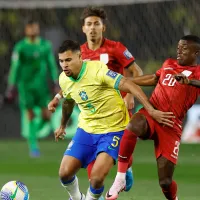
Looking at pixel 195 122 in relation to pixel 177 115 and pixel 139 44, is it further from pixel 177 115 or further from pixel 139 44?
pixel 177 115

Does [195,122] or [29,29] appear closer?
[29,29]

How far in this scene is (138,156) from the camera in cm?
1580

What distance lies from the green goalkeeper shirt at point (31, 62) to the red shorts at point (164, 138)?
309 inches

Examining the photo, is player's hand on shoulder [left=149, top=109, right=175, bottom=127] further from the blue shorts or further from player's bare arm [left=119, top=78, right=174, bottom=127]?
the blue shorts

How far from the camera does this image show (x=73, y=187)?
8.84 meters

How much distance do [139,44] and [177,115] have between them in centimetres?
1110

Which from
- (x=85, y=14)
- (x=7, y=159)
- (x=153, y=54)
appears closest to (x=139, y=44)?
(x=153, y=54)

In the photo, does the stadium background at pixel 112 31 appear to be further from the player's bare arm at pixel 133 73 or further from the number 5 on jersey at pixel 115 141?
the number 5 on jersey at pixel 115 141

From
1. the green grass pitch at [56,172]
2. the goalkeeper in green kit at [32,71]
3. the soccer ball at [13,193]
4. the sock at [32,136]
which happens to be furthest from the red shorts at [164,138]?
the goalkeeper in green kit at [32,71]

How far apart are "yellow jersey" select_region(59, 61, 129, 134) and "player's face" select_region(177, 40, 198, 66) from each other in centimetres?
78

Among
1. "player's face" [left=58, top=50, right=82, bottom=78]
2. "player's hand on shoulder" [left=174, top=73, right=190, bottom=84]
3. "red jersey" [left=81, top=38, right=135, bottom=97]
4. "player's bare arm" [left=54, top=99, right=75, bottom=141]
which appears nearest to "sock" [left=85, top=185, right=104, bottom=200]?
"player's bare arm" [left=54, top=99, right=75, bottom=141]

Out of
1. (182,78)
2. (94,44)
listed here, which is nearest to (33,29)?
Result: (94,44)

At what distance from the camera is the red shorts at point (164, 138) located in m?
8.64

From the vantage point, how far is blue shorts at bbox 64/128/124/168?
8555mm
